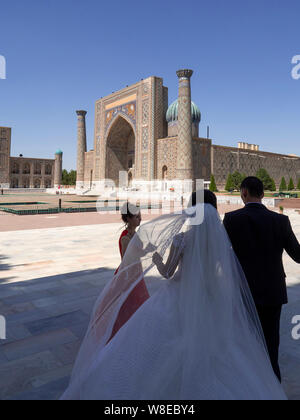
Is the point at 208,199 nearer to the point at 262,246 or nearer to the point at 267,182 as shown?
the point at 262,246

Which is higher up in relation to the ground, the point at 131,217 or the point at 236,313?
the point at 131,217

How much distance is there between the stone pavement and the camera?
6.70 ft

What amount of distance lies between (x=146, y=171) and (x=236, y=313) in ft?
89.5

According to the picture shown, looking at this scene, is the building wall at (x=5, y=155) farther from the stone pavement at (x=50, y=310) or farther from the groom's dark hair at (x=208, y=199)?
the groom's dark hair at (x=208, y=199)

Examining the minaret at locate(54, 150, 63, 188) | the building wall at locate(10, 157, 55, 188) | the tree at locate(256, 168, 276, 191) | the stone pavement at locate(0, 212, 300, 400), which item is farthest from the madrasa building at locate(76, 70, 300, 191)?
the stone pavement at locate(0, 212, 300, 400)

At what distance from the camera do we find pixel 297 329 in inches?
110

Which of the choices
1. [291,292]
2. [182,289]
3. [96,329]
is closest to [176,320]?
[182,289]

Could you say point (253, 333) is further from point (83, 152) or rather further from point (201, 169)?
point (83, 152)

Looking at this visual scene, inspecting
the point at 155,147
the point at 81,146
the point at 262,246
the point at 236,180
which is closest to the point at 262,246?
the point at 262,246

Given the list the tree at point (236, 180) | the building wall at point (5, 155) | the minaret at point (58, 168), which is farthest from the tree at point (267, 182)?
the building wall at point (5, 155)

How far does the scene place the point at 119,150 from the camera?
35.4m

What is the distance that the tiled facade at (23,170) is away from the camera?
45.4 meters

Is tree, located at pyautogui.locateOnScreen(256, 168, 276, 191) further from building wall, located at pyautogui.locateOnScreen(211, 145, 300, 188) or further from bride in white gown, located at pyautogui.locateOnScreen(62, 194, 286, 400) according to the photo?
bride in white gown, located at pyautogui.locateOnScreen(62, 194, 286, 400)

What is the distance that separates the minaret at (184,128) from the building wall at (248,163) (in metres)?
6.64
